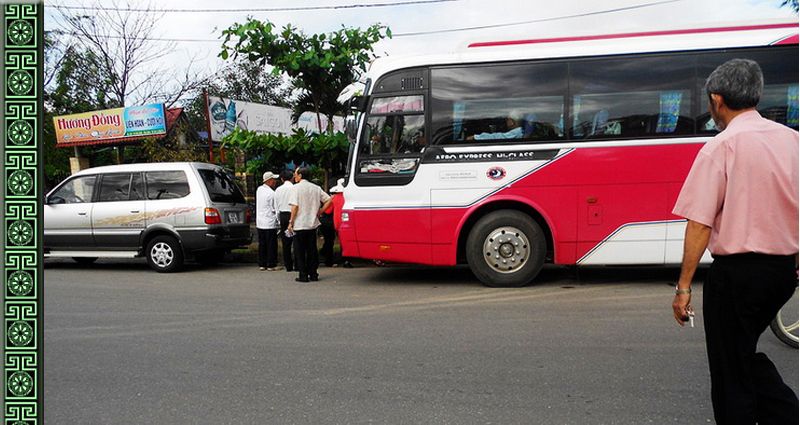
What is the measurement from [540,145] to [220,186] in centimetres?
581

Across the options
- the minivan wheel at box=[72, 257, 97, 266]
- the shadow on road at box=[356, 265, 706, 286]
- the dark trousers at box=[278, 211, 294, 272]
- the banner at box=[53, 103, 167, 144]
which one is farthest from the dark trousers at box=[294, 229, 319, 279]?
the banner at box=[53, 103, 167, 144]

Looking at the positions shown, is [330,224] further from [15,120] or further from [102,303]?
[15,120]

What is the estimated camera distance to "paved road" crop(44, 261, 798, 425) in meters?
3.94

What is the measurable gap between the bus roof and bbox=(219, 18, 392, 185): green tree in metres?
3.92

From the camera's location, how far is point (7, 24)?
2.03 meters

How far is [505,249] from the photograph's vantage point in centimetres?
835

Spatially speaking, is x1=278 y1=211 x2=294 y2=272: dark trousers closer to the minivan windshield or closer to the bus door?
the minivan windshield

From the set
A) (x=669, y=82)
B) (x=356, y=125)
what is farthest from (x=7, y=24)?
(x=669, y=82)

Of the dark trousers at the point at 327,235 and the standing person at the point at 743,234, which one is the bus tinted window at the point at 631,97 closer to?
the dark trousers at the point at 327,235

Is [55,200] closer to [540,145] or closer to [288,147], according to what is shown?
[288,147]

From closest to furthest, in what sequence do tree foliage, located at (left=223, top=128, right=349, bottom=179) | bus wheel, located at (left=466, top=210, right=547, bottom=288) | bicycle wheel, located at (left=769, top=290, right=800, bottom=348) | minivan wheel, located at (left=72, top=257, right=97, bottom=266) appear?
bicycle wheel, located at (left=769, top=290, right=800, bottom=348), bus wheel, located at (left=466, top=210, right=547, bottom=288), tree foliage, located at (left=223, top=128, right=349, bottom=179), minivan wheel, located at (left=72, top=257, right=97, bottom=266)

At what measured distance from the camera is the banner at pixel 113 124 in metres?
18.9

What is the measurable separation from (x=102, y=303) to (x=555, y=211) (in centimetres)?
580

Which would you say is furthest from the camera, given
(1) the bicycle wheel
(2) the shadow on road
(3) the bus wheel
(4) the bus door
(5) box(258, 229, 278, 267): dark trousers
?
(5) box(258, 229, 278, 267): dark trousers
